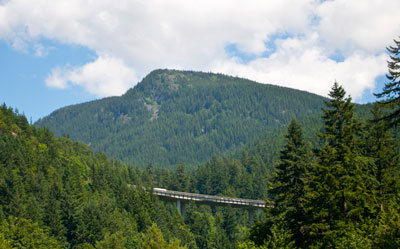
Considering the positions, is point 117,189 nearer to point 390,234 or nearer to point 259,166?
point 259,166

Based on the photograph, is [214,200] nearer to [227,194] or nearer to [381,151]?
[227,194]

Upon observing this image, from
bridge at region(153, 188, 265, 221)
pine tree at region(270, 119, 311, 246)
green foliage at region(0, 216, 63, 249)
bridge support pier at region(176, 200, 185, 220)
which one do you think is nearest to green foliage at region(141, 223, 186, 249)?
green foliage at region(0, 216, 63, 249)

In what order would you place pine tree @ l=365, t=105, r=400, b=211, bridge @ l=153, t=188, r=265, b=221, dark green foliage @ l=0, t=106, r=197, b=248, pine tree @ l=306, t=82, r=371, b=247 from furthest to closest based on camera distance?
bridge @ l=153, t=188, r=265, b=221 < dark green foliage @ l=0, t=106, r=197, b=248 < pine tree @ l=365, t=105, r=400, b=211 < pine tree @ l=306, t=82, r=371, b=247

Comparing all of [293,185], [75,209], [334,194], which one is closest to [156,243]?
[75,209]

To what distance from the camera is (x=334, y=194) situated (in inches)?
1174

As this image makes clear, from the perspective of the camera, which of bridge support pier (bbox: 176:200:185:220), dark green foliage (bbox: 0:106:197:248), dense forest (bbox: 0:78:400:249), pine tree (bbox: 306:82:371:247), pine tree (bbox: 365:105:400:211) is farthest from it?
bridge support pier (bbox: 176:200:185:220)

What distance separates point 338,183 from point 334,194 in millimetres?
865

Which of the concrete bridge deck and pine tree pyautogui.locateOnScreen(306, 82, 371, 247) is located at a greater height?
pine tree pyautogui.locateOnScreen(306, 82, 371, 247)

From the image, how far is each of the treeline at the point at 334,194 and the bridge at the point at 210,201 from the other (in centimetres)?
5935

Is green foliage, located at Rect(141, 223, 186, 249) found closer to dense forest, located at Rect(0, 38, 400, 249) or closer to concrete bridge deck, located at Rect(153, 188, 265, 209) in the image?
dense forest, located at Rect(0, 38, 400, 249)

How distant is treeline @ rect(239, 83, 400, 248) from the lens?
29016 millimetres

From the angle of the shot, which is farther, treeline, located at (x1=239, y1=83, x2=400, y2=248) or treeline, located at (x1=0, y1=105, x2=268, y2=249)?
treeline, located at (x1=0, y1=105, x2=268, y2=249)

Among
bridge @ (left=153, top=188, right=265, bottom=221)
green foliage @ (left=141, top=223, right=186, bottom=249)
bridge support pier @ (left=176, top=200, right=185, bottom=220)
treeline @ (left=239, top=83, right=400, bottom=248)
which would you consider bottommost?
green foliage @ (left=141, top=223, right=186, bottom=249)

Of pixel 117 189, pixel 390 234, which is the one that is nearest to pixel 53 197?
pixel 117 189
